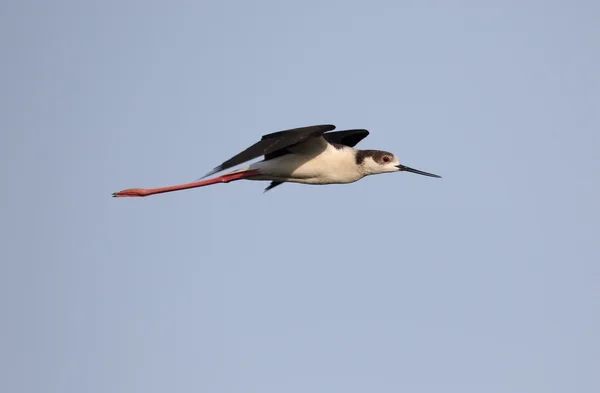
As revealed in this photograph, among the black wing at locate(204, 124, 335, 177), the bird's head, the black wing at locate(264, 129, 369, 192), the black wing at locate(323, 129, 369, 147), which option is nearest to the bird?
the bird's head

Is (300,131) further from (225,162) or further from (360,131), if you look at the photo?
(360,131)

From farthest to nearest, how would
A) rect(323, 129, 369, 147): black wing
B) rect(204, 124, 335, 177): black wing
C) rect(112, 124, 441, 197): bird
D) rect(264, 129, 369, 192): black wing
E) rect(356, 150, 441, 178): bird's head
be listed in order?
rect(323, 129, 369, 147): black wing → rect(264, 129, 369, 192): black wing → rect(356, 150, 441, 178): bird's head → rect(112, 124, 441, 197): bird → rect(204, 124, 335, 177): black wing

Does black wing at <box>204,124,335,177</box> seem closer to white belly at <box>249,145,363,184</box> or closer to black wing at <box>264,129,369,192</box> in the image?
white belly at <box>249,145,363,184</box>

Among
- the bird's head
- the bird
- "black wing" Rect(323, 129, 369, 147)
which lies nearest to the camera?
the bird

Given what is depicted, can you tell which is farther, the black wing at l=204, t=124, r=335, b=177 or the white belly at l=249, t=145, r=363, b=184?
the white belly at l=249, t=145, r=363, b=184

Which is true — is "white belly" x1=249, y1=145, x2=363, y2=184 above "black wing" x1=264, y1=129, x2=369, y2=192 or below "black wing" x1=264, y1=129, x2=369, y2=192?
below

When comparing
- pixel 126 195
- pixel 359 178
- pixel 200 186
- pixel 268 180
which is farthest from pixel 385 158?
pixel 126 195

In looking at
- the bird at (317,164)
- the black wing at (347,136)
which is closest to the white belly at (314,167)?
Result: the bird at (317,164)
